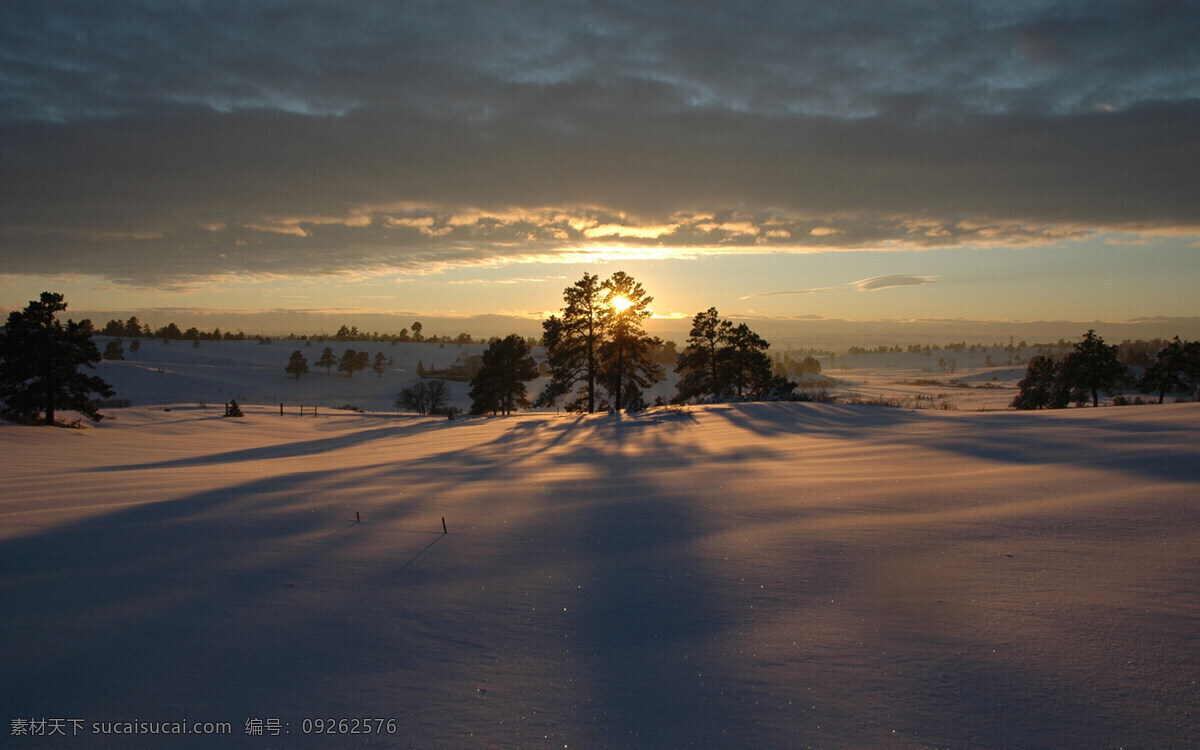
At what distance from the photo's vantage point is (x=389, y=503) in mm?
6914

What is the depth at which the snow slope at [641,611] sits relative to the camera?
2664 mm

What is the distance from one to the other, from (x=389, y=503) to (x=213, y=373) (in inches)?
3747

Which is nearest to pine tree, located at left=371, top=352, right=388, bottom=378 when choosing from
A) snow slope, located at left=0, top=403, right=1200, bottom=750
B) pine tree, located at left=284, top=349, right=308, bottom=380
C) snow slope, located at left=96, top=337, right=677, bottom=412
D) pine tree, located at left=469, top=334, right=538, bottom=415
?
snow slope, located at left=96, top=337, right=677, bottom=412

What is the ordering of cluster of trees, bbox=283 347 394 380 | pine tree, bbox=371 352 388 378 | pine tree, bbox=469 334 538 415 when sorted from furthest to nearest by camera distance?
1. pine tree, bbox=371 352 388 378
2. cluster of trees, bbox=283 347 394 380
3. pine tree, bbox=469 334 538 415

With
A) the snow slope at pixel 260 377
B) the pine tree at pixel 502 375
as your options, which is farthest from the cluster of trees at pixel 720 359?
the snow slope at pixel 260 377

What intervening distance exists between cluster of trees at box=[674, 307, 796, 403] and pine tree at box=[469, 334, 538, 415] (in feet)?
41.8

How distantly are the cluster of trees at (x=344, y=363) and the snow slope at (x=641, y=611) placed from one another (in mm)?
94749

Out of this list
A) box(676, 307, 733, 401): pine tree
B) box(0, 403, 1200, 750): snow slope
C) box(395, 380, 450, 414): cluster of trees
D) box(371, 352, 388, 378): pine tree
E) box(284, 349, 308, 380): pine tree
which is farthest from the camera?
box(371, 352, 388, 378): pine tree

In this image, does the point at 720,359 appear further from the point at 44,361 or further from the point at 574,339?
the point at 44,361

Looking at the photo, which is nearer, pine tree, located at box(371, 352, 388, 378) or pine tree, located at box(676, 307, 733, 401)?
pine tree, located at box(676, 307, 733, 401)

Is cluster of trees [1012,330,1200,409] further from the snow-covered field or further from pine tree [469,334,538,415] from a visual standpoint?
pine tree [469,334,538,415]

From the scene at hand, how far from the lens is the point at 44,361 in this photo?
20531 mm

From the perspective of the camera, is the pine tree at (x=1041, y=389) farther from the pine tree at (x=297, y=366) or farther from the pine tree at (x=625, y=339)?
the pine tree at (x=297, y=366)

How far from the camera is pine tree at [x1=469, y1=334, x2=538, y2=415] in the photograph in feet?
139
